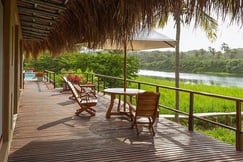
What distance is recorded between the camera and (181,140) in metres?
4.30

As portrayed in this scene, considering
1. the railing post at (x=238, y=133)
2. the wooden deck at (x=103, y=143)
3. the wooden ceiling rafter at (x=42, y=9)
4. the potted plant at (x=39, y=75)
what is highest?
the wooden ceiling rafter at (x=42, y=9)

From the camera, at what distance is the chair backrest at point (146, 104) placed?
15.1ft

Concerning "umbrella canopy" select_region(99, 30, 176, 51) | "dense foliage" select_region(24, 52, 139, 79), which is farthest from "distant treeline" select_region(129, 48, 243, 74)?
"umbrella canopy" select_region(99, 30, 176, 51)

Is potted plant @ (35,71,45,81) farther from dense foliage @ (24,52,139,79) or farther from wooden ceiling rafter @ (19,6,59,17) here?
wooden ceiling rafter @ (19,6,59,17)

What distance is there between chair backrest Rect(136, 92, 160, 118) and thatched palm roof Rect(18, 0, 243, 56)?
105cm

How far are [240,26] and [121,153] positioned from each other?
2102 mm

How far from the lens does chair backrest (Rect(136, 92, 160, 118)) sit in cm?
461

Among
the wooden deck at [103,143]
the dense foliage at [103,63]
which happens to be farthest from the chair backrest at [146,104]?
the dense foliage at [103,63]

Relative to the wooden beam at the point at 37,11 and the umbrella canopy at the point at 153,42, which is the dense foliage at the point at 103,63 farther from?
the wooden beam at the point at 37,11

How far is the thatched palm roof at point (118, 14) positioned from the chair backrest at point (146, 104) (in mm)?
1050

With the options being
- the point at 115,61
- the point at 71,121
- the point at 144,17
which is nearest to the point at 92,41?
the point at 71,121

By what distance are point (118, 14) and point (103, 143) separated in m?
1.88

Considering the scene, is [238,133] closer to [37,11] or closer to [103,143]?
[103,143]

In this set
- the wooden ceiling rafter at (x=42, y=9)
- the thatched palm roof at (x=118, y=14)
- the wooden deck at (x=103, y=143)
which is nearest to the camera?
the thatched palm roof at (x=118, y=14)
